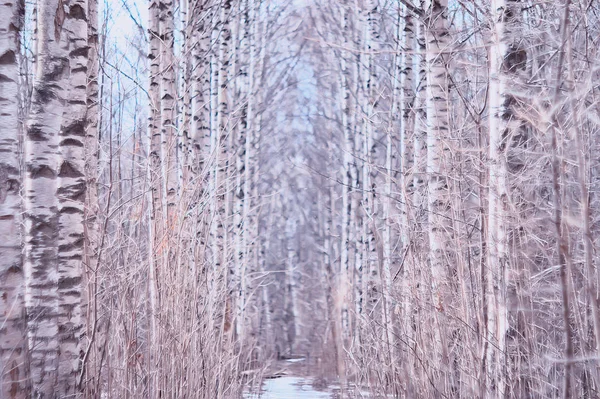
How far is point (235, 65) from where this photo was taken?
13.8 metres

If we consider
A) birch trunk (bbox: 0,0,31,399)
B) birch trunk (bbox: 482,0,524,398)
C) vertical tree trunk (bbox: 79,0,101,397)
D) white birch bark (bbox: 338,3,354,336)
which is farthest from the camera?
white birch bark (bbox: 338,3,354,336)

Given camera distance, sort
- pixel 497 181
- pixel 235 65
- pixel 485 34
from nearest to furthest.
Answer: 1. pixel 497 181
2. pixel 485 34
3. pixel 235 65

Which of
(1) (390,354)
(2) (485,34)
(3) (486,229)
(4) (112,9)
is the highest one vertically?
(4) (112,9)

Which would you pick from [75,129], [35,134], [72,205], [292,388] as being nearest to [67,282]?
[72,205]

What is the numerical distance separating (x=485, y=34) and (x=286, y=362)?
1268cm

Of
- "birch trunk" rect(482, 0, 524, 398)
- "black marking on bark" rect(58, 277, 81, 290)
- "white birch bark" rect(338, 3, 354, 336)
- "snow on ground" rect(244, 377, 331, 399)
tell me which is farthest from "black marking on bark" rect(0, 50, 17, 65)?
"white birch bark" rect(338, 3, 354, 336)

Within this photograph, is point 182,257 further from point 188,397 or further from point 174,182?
point 174,182

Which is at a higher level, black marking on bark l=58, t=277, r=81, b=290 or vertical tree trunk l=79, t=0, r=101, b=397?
vertical tree trunk l=79, t=0, r=101, b=397

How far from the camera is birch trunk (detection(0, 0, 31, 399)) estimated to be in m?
3.15

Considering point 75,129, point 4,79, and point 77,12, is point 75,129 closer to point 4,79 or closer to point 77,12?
point 77,12

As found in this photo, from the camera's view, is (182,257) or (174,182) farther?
(174,182)

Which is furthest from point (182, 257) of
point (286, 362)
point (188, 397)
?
point (286, 362)

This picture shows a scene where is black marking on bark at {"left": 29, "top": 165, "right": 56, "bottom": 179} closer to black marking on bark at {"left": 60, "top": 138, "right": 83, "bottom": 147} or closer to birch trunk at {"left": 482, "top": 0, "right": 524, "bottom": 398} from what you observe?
black marking on bark at {"left": 60, "top": 138, "right": 83, "bottom": 147}

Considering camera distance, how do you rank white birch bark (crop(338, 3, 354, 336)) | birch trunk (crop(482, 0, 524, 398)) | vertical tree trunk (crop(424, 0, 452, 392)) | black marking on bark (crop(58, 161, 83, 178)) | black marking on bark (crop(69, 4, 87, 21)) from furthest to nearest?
1. white birch bark (crop(338, 3, 354, 336))
2. black marking on bark (crop(69, 4, 87, 21))
3. black marking on bark (crop(58, 161, 83, 178))
4. vertical tree trunk (crop(424, 0, 452, 392))
5. birch trunk (crop(482, 0, 524, 398))
